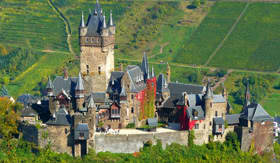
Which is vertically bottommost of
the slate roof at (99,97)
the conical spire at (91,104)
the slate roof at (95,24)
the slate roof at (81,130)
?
the slate roof at (81,130)

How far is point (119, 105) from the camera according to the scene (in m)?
89.9

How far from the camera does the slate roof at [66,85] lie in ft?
299

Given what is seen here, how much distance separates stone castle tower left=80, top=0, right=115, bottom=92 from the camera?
9325cm

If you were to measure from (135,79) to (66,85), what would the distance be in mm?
9051

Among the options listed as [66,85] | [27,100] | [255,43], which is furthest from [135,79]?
[255,43]

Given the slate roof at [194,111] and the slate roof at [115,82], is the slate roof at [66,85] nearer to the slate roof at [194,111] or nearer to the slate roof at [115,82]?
the slate roof at [115,82]

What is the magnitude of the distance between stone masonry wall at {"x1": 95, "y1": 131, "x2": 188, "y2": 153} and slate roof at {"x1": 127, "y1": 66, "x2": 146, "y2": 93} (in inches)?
269

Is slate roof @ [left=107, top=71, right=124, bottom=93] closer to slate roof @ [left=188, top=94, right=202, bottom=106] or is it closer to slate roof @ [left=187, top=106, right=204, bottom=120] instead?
slate roof @ [left=188, top=94, right=202, bottom=106]

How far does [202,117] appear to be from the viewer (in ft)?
296

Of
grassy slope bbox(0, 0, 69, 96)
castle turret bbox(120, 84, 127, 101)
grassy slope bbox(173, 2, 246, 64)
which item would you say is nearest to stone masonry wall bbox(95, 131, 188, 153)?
castle turret bbox(120, 84, 127, 101)

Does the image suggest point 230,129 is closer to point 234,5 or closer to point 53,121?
point 53,121

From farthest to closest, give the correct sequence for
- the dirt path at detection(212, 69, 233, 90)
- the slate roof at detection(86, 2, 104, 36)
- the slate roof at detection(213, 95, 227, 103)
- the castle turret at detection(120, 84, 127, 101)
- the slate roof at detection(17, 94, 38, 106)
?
the dirt path at detection(212, 69, 233, 90) < the slate roof at detection(17, 94, 38, 106) < the slate roof at detection(86, 2, 104, 36) < the slate roof at detection(213, 95, 227, 103) < the castle turret at detection(120, 84, 127, 101)

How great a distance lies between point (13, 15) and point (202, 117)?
79.6 metres

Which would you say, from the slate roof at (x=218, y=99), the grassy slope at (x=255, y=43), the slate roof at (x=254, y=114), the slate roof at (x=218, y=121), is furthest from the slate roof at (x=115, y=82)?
the grassy slope at (x=255, y=43)
